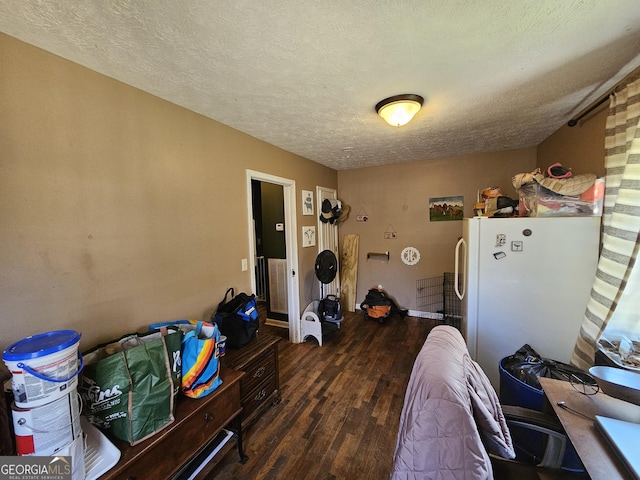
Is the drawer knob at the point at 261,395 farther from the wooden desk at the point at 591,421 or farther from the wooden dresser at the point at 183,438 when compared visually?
the wooden desk at the point at 591,421

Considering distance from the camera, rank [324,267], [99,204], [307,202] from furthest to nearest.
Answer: [307,202] → [324,267] → [99,204]

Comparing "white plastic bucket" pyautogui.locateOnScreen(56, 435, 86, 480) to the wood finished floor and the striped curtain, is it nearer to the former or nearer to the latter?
the wood finished floor

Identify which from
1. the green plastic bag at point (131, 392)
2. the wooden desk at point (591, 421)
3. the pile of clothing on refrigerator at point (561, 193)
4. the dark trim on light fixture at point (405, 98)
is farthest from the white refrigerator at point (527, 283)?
the green plastic bag at point (131, 392)

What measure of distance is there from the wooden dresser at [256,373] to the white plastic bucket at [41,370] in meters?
0.94

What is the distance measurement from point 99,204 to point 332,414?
223 centimetres

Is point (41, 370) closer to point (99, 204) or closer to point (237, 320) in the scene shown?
point (99, 204)

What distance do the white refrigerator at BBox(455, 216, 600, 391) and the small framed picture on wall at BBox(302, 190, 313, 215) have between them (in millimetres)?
2059

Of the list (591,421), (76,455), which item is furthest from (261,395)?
(591,421)

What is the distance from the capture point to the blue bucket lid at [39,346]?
33.9 inches

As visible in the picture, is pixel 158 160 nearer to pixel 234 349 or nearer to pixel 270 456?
pixel 234 349

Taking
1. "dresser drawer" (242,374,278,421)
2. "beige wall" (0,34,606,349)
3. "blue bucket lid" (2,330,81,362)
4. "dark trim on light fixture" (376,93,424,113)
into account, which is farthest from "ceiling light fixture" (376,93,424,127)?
"dresser drawer" (242,374,278,421)

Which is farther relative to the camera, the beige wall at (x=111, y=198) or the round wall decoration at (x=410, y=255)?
the round wall decoration at (x=410, y=255)

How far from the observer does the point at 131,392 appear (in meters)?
1.10

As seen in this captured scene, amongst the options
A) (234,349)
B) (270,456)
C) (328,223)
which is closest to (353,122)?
(328,223)
